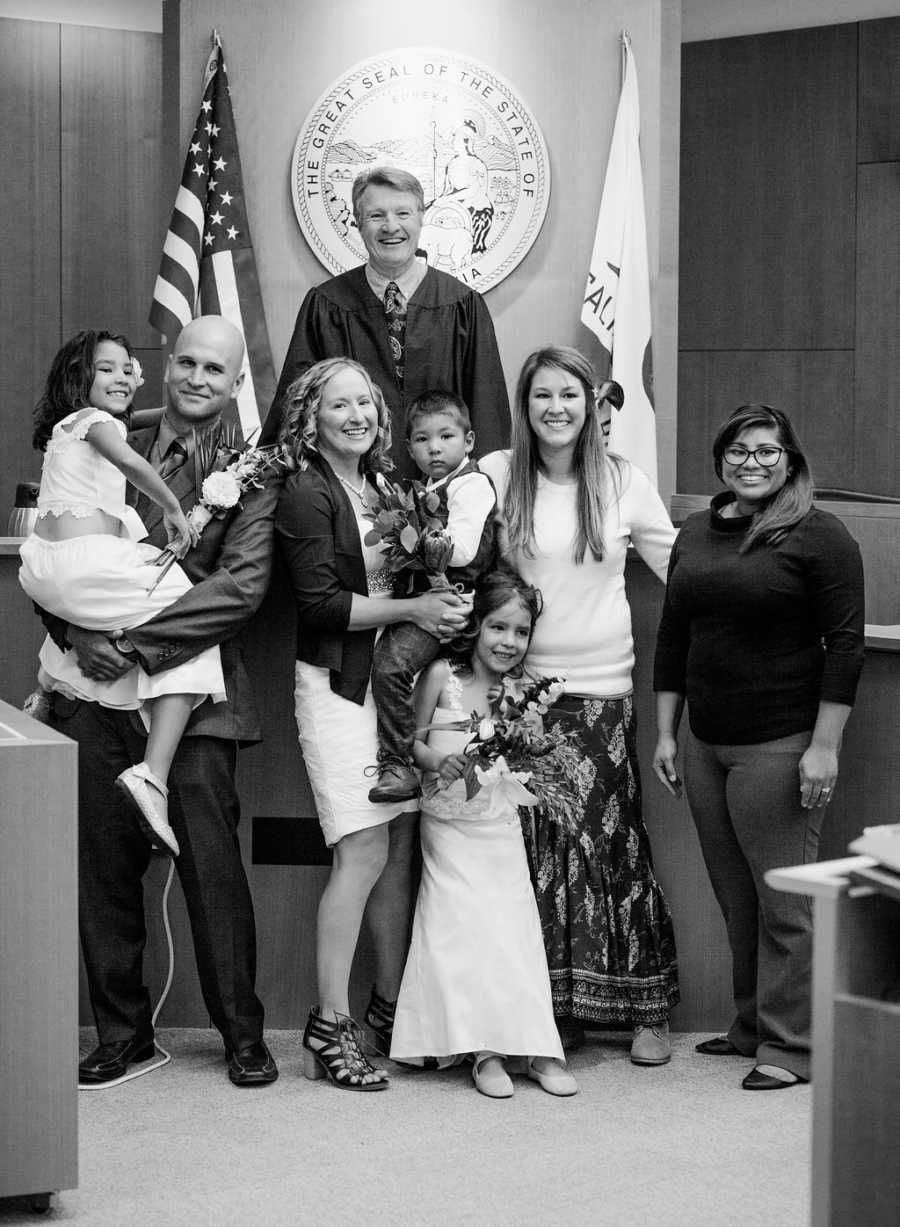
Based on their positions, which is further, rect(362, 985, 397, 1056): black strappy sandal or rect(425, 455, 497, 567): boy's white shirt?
rect(362, 985, 397, 1056): black strappy sandal

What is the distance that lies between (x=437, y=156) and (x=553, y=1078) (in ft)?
10.7

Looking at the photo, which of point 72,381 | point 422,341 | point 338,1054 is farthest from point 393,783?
point 422,341

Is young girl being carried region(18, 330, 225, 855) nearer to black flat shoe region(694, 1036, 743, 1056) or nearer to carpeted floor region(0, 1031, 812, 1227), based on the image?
carpeted floor region(0, 1031, 812, 1227)

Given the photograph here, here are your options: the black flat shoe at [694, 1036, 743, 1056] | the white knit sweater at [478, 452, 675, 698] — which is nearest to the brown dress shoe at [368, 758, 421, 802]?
the white knit sweater at [478, 452, 675, 698]

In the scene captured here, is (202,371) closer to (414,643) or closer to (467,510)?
(467,510)

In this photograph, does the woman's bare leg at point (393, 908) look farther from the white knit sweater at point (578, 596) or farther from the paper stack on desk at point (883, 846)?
the paper stack on desk at point (883, 846)

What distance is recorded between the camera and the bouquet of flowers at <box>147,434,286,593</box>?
3.46m

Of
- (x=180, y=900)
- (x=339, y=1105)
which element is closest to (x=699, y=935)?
(x=339, y=1105)

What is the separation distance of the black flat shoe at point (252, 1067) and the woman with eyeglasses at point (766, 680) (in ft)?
3.38

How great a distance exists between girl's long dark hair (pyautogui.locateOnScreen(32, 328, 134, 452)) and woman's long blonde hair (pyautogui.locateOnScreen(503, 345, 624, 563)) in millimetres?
877

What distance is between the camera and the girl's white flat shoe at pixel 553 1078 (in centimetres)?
348

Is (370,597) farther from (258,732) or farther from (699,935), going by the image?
(699,935)

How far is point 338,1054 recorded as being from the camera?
3.53 meters

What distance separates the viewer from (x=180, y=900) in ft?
12.8
